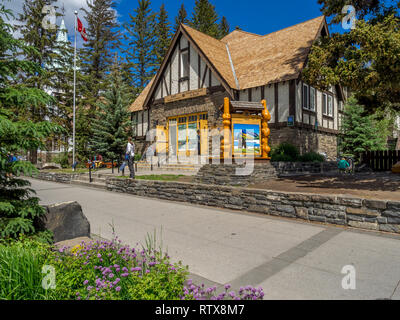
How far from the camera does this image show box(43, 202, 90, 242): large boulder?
173 inches

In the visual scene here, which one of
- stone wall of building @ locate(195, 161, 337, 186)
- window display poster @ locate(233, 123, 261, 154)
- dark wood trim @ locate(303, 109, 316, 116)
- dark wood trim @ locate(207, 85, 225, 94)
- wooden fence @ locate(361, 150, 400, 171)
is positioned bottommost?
stone wall of building @ locate(195, 161, 337, 186)

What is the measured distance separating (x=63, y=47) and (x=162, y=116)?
1377 cm

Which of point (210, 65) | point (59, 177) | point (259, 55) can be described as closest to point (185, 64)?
point (210, 65)

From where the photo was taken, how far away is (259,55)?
58.6ft

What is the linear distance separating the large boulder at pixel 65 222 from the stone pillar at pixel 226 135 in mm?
5738

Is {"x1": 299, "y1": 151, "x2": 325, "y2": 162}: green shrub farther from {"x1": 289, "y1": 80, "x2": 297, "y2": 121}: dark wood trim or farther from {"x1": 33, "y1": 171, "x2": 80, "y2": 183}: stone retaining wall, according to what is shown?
{"x1": 33, "y1": 171, "x2": 80, "y2": 183}: stone retaining wall

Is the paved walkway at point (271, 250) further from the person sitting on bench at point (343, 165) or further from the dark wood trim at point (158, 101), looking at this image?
the dark wood trim at point (158, 101)

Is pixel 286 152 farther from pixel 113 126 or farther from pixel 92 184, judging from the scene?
pixel 113 126

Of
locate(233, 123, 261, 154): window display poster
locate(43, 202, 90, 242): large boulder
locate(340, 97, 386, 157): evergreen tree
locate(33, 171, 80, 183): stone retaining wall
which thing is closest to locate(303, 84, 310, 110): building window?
locate(340, 97, 386, 157): evergreen tree

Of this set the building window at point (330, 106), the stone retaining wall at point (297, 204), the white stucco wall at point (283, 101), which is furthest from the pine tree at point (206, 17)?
the stone retaining wall at point (297, 204)

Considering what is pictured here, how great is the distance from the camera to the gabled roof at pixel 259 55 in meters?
15.0

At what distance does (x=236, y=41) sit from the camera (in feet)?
71.0

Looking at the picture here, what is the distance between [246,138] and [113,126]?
49.0ft
